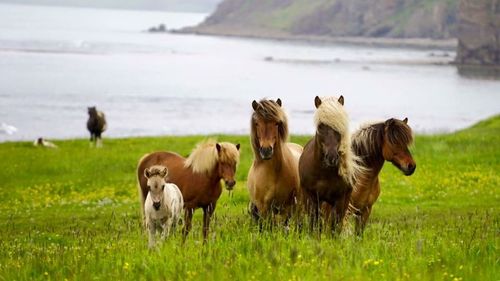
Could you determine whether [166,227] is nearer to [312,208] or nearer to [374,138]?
[312,208]

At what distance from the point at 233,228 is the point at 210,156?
121 inches

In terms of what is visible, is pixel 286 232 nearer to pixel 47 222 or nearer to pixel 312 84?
pixel 47 222

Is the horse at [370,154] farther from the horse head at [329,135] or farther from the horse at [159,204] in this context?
the horse at [159,204]

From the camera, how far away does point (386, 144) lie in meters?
14.4

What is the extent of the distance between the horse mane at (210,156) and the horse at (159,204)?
5.14 ft

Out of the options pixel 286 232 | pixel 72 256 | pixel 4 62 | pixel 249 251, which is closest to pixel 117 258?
pixel 72 256

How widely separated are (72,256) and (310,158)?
13.0 feet

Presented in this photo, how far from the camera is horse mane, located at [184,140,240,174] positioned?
16078mm

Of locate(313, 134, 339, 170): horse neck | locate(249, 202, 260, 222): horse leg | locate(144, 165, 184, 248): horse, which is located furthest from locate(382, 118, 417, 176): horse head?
locate(144, 165, 184, 248): horse

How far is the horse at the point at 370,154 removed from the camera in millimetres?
14375

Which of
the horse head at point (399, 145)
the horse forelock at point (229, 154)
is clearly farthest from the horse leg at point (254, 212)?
the horse head at point (399, 145)

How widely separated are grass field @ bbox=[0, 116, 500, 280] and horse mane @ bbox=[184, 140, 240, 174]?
→ 111 cm

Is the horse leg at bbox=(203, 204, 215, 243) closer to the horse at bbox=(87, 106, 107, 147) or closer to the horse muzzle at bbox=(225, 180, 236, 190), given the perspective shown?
the horse muzzle at bbox=(225, 180, 236, 190)

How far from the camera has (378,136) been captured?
14648mm
